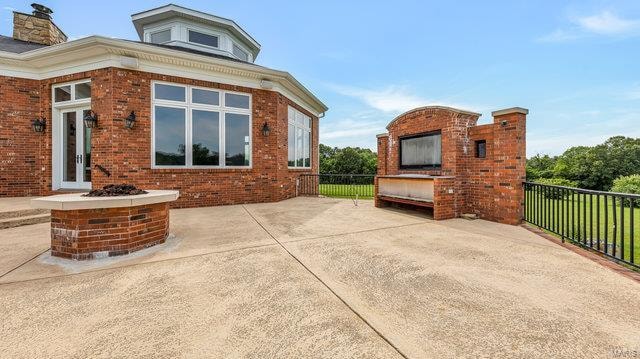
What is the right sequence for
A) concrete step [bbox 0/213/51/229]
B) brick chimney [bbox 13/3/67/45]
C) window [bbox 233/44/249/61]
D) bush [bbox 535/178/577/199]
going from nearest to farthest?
bush [bbox 535/178/577/199]
concrete step [bbox 0/213/51/229]
brick chimney [bbox 13/3/67/45]
window [bbox 233/44/249/61]

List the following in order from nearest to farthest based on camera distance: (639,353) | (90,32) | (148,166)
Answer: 1. (639,353)
2. (90,32)
3. (148,166)

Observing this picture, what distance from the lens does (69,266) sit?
2.95 metres

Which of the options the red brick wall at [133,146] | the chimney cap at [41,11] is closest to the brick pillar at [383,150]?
the red brick wall at [133,146]

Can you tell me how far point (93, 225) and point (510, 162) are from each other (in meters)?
6.87

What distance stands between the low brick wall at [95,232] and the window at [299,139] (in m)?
6.44

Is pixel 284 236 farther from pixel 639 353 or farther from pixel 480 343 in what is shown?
pixel 639 353

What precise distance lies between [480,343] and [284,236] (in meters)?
3.02

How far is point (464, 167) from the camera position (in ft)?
19.9

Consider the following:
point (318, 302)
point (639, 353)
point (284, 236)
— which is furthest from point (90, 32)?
point (639, 353)

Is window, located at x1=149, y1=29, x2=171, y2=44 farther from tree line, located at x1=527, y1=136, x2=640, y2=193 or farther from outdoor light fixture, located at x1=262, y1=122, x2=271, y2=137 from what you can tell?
tree line, located at x1=527, y1=136, x2=640, y2=193

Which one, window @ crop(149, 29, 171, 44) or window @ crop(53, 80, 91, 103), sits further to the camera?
window @ crop(149, 29, 171, 44)

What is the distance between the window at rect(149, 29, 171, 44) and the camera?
31.7ft

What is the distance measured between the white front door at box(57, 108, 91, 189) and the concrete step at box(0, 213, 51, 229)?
2.05 meters

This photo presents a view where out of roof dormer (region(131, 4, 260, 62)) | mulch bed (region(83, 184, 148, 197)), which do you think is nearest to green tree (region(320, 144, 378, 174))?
roof dormer (region(131, 4, 260, 62))
